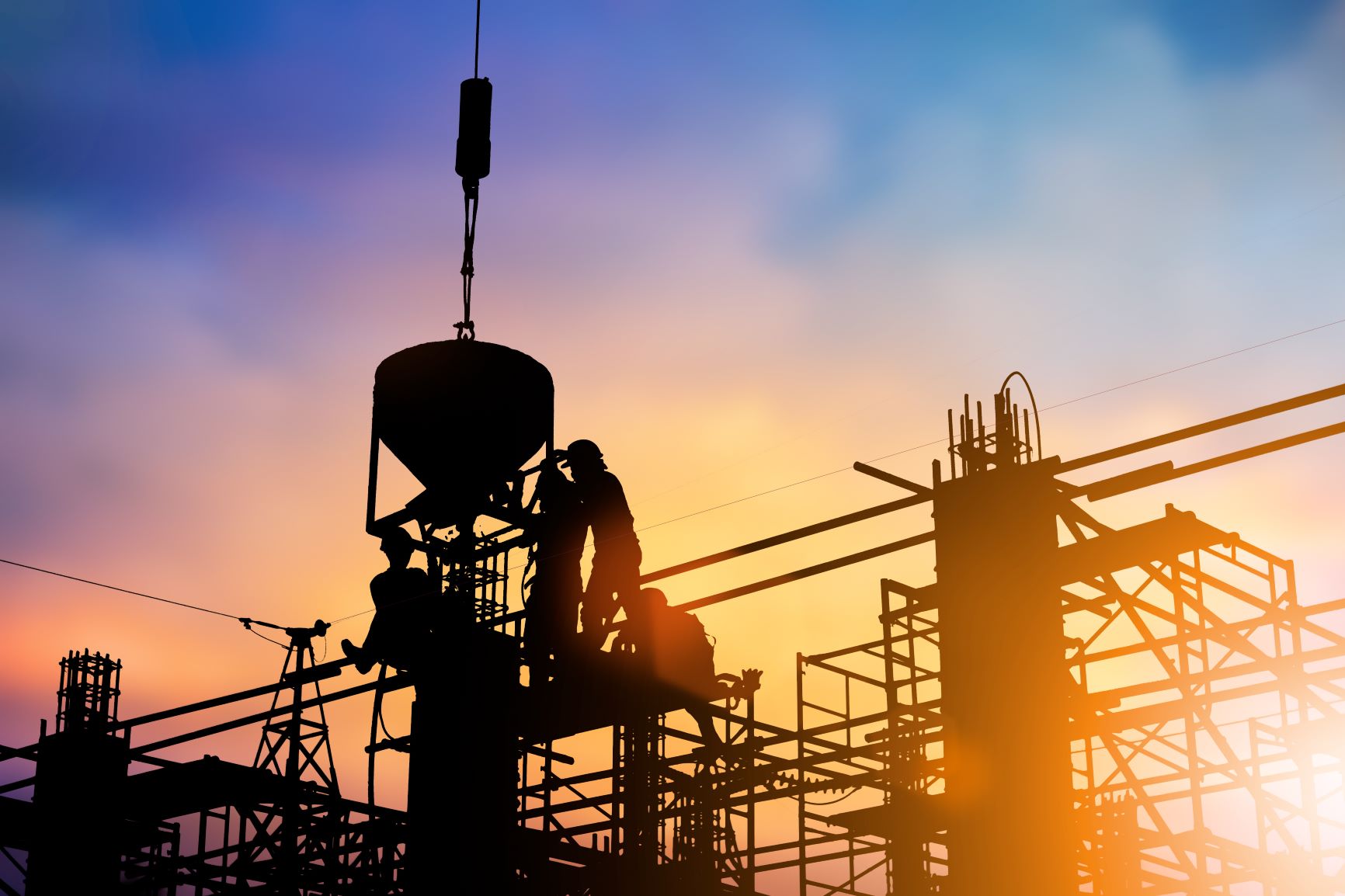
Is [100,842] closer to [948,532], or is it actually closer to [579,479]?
[579,479]

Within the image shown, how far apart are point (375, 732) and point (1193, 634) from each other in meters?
11.1

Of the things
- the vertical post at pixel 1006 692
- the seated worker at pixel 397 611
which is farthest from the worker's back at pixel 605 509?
the vertical post at pixel 1006 692

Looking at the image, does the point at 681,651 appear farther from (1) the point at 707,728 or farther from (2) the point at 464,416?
(2) the point at 464,416

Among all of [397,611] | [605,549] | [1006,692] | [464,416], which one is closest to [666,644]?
[605,549]

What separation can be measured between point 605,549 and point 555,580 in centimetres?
82

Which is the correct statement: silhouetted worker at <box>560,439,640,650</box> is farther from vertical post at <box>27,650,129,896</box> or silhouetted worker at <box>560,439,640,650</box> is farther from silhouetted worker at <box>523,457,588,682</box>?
vertical post at <box>27,650,129,896</box>

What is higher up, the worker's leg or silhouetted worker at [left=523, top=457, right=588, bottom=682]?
silhouetted worker at [left=523, top=457, right=588, bottom=682]

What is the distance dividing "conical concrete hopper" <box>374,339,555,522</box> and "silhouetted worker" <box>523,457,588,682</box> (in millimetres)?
1278

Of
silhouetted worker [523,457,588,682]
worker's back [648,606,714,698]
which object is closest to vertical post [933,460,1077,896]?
worker's back [648,606,714,698]

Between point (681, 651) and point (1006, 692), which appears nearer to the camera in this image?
point (1006, 692)

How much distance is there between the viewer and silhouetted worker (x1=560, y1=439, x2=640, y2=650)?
2053cm

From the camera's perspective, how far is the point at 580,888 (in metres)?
20.4

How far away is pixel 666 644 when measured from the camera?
20281 millimetres

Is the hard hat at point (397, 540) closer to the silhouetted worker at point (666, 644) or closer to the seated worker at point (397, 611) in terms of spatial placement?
the seated worker at point (397, 611)
